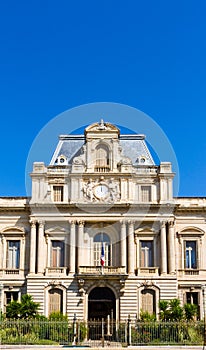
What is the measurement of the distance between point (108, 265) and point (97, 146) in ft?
34.0

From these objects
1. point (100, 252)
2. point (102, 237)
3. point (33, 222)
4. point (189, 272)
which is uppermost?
point (33, 222)

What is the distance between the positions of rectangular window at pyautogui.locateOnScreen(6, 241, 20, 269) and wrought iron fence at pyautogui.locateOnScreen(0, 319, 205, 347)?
44.0 ft

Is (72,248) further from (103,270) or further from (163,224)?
(163,224)

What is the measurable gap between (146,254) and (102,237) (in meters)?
4.03

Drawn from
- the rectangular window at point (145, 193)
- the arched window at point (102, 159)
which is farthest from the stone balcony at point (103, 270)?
the arched window at point (102, 159)

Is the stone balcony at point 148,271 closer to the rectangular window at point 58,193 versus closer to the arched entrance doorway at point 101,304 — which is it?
the arched entrance doorway at point 101,304

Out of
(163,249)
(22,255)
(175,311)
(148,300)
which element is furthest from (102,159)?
(175,311)

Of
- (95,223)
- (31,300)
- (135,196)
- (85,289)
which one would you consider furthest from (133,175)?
(31,300)

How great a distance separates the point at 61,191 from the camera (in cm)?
4962

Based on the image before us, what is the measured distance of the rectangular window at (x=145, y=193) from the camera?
163 feet

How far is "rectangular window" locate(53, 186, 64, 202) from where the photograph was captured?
4944 centimetres

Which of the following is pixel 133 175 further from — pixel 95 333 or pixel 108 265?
pixel 95 333

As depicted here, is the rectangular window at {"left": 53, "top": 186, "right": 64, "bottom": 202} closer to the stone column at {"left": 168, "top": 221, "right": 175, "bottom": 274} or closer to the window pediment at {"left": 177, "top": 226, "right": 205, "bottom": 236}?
the stone column at {"left": 168, "top": 221, "right": 175, "bottom": 274}

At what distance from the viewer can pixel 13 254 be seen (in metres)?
49.5
